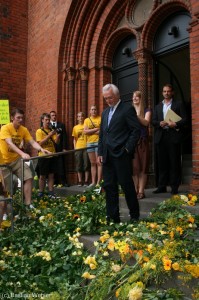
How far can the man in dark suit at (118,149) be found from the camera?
3.64m

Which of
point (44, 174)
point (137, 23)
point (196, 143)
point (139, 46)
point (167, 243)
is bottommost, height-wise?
point (167, 243)

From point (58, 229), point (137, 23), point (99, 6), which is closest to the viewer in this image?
point (58, 229)

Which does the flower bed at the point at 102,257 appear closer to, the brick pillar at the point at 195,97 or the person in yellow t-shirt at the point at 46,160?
the brick pillar at the point at 195,97

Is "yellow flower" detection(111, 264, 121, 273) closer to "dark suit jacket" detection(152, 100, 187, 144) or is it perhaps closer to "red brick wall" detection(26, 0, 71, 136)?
"dark suit jacket" detection(152, 100, 187, 144)

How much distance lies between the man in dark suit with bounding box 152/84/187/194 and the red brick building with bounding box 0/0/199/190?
0.84 ft

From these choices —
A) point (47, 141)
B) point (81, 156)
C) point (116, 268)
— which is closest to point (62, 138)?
point (81, 156)

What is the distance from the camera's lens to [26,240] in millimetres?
3910

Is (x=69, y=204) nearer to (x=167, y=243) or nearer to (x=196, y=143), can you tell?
(x=196, y=143)

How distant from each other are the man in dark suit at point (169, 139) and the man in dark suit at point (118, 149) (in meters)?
1.41

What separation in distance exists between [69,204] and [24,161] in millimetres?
1205

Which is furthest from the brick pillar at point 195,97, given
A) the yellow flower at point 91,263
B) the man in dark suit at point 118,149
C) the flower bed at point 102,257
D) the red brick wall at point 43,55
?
the red brick wall at point 43,55

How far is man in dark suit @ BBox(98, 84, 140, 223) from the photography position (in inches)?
143

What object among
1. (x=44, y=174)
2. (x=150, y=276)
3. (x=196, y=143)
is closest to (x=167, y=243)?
(x=150, y=276)

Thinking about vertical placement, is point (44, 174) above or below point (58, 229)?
above
